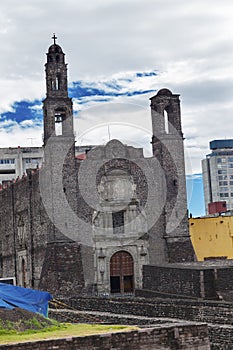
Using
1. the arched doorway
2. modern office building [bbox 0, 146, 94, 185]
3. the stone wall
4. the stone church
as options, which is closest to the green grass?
the stone wall

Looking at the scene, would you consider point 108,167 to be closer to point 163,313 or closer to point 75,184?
point 75,184

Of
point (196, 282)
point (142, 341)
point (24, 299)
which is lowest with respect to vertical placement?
point (142, 341)

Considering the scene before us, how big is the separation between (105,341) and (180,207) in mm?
21776

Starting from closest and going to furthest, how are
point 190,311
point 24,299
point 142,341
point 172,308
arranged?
point 142,341
point 24,299
point 190,311
point 172,308

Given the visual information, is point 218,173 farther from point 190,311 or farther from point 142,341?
point 142,341

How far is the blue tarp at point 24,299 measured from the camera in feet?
49.3

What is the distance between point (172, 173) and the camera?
109 ft

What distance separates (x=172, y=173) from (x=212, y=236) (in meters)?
4.80

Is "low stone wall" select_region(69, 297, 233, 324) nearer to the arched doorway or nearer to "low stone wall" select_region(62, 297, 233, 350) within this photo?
"low stone wall" select_region(62, 297, 233, 350)

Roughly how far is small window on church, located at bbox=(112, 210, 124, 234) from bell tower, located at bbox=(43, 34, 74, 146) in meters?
4.62

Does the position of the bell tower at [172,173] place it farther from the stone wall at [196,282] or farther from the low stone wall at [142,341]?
the low stone wall at [142,341]

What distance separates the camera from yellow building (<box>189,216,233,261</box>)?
116 feet

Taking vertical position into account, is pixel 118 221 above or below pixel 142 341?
above

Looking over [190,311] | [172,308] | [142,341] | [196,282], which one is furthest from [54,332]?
[196,282]
